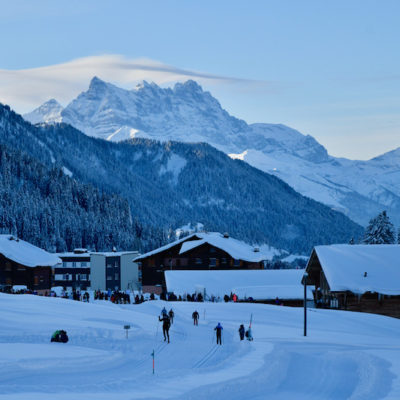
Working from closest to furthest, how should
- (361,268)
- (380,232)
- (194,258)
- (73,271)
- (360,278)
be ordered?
(360,278), (361,268), (380,232), (194,258), (73,271)

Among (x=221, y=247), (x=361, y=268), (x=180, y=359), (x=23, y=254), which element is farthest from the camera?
(x=221, y=247)

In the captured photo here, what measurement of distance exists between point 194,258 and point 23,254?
2279 cm

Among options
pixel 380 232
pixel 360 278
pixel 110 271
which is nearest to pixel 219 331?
pixel 360 278

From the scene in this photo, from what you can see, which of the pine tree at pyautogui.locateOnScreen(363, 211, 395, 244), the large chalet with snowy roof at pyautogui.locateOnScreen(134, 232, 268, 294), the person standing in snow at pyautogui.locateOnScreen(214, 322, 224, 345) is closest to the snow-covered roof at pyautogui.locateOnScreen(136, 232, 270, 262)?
the large chalet with snowy roof at pyautogui.locateOnScreen(134, 232, 268, 294)

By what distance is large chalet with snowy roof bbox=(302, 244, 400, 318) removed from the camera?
192ft

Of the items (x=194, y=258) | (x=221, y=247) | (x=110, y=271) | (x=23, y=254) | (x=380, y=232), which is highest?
(x=380, y=232)

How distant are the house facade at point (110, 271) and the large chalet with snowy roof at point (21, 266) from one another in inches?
1442

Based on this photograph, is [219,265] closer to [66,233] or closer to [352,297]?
[352,297]

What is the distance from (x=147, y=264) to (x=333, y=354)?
71.6m

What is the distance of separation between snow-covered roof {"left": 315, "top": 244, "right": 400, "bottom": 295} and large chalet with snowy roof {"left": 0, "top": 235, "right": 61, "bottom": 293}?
50.1 metres

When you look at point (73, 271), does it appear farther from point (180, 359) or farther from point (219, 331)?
point (180, 359)

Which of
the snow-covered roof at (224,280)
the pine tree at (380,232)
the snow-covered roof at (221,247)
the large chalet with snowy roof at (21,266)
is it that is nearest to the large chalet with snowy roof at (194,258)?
the snow-covered roof at (221,247)

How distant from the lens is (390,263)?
62469 mm

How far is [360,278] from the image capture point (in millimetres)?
59344
